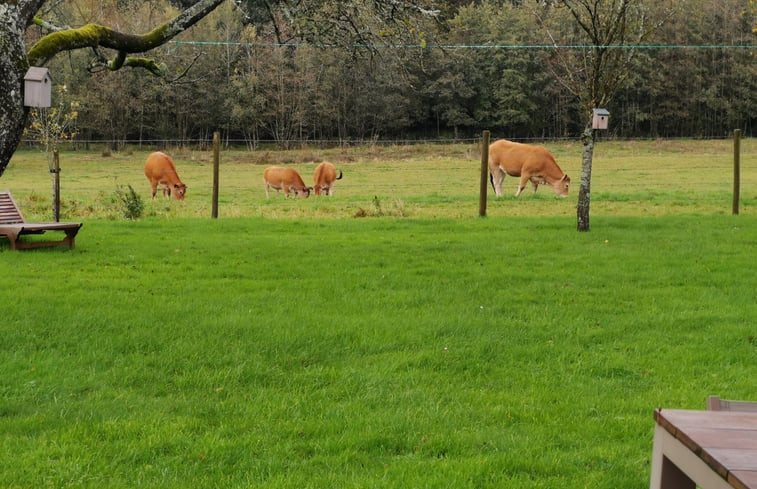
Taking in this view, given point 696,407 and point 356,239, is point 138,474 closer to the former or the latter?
point 696,407

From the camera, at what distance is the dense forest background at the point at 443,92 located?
2116 inches

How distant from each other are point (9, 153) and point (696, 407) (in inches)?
229

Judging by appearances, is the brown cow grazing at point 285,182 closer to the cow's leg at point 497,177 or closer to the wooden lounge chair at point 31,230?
the cow's leg at point 497,177

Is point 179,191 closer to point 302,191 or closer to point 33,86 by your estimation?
point 302,191

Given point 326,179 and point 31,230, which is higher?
point 326,179

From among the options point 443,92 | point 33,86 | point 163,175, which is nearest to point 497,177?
point 163,175

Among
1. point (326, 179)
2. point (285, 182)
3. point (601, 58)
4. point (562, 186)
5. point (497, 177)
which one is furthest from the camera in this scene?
point (326, 179)

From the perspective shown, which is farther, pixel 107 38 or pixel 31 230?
pixel 31 230

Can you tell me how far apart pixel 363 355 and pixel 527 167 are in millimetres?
19049

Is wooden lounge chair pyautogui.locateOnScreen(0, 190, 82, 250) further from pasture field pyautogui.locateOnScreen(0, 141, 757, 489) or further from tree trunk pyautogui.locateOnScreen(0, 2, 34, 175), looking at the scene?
tree trunk pyautogui.locateOnScreen(0, 2, 34, 175)

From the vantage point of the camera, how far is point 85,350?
231 inches

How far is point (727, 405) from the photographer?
301cm

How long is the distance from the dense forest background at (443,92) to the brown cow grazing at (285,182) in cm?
1993

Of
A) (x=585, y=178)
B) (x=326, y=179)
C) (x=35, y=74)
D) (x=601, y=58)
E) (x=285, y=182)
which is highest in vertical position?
(x=601, y=58)
